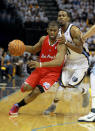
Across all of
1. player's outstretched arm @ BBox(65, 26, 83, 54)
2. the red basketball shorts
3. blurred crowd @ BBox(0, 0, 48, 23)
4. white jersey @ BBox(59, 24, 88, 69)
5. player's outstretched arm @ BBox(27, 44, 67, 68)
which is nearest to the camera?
player's outstretched arm @ BBox(27, 44, 67, 68)

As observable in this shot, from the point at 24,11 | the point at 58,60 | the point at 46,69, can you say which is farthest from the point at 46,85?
the point at 24,11

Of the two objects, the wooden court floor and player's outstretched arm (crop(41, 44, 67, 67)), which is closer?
the wooden court floor

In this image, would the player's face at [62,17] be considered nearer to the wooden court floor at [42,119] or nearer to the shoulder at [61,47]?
the shoulder at [61,47]

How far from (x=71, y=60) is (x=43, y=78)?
658mm

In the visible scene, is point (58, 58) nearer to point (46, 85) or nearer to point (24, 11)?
point (46, 85)

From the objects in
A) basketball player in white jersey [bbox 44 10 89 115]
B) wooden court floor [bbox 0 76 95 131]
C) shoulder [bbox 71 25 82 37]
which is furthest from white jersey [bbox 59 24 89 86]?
wooden court floor [bbox 0 76 95 131]

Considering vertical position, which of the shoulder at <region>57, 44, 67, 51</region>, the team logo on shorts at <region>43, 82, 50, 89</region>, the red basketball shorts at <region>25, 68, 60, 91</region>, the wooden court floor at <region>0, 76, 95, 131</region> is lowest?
the wooden court floor at <region>0, 76, 95, 131</region>

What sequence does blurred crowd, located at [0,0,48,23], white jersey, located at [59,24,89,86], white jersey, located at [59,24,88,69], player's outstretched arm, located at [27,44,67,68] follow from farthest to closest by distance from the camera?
blurred crowd, located at [0,0,48,23] → white jersey, located at [59,24,88,69] → white jersey, located at [59,24,89,86] → player's outstretched arm, located at [27,44,67,68]

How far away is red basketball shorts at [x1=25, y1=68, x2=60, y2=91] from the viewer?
175 inches

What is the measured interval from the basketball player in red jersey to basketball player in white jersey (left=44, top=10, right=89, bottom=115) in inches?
6.5

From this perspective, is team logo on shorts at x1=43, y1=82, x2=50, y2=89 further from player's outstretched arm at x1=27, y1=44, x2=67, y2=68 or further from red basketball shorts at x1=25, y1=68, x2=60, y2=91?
player's outstretched arm at x1=27, y1=44, x2=67, y2=68

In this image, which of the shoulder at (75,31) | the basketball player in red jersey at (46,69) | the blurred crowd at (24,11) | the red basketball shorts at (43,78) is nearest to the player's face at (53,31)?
the basketball player in red jersey at (46,69)

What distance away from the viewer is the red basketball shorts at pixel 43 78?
4449 millimetres

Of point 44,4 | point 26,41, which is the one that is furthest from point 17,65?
point 44,4
